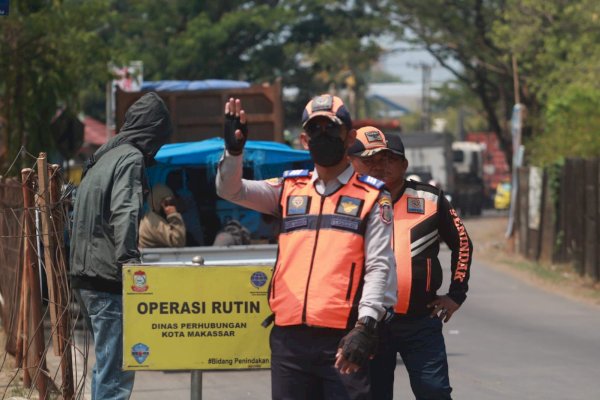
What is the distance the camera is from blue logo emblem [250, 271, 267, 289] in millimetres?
6543

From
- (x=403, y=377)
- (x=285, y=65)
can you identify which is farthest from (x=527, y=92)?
(x=403, y=377)

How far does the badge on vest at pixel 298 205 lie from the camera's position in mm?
5332

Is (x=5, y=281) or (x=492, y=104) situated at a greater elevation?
(x=492, y=104)

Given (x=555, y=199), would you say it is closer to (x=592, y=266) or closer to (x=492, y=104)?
(x=592, y=266)

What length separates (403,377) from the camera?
36.9ft

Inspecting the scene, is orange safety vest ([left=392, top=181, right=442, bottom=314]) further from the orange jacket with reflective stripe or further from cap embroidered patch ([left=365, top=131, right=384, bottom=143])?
cap embroidered patch ([left=365, top=131, right=384, bottom=143])

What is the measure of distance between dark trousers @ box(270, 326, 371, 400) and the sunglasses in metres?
0.78

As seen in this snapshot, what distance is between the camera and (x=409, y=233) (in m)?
6.79

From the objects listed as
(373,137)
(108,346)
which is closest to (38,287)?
(108,346)

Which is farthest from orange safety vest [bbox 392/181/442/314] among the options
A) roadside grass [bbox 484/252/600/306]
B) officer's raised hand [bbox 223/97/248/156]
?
roadside grass [bbox 484/252/600/306]

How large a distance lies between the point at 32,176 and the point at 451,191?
123 feet

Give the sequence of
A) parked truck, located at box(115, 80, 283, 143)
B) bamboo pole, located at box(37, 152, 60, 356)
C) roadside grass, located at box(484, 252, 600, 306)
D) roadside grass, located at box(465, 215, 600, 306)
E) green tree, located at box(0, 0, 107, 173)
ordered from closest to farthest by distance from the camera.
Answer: bamboo pole, located at box(37, 152, 60, 356) < parked truck, located at box(115, 80, 283, 143) < green tree, located at box(0, 0, 107, 173) < roadside grass, located at box(484, 252, 600, 306) < roadside grass, located at box(465, 215, 600, 306)

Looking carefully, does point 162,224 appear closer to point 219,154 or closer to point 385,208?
point 219,154

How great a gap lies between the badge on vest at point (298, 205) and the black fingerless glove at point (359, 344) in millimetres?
526
